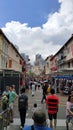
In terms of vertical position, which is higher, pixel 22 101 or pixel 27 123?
pixel 22 101

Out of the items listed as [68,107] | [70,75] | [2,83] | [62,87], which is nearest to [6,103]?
[68,107]

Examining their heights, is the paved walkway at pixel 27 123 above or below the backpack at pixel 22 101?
below

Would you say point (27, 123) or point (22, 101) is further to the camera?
point (27, 123)

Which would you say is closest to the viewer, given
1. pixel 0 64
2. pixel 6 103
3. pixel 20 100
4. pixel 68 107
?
pixel 68 107

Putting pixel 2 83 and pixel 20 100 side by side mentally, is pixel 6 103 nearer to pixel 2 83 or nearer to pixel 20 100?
pixel 20 100

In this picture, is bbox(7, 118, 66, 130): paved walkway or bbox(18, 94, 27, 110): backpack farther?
bbox(7, 118, 66, 130): paved walkway

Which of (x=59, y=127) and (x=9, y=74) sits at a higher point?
(x=9, y=74)

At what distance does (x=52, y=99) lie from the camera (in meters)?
14.5

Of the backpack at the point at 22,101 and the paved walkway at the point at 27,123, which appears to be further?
the paved walkway at the point at 27,123

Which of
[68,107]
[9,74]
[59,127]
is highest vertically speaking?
[9,74]

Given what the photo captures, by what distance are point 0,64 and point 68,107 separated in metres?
40.4

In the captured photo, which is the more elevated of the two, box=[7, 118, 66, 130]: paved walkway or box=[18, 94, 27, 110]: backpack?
box=[18, 94, 27, 110]: backpack

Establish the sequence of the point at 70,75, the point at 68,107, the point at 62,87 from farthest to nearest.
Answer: the point at 62,87
the point at 70,75
the point at 68,107

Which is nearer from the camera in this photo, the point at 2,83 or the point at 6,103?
the point at 6,103
